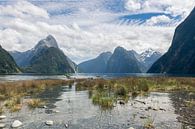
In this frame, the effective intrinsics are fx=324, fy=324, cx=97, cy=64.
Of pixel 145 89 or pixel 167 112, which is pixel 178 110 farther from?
pixel 145 89

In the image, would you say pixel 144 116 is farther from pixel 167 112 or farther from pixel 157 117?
pixel 167 112

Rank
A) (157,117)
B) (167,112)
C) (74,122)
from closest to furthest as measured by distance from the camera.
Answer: (74,122) < (157,117) < (167,112)

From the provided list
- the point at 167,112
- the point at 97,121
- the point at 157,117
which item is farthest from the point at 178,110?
the point at 97,121

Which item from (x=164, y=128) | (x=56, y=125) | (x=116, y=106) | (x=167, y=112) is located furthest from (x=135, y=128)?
(x=116, y=106)

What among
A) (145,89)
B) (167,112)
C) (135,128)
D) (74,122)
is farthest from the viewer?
(145,89)

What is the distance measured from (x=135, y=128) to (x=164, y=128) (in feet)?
7.69

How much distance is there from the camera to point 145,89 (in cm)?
6034

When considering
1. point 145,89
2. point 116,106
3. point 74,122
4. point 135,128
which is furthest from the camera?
Result: point 145,89

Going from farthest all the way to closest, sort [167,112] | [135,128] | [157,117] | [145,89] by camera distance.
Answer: [145,89] → [167,112] → [157,117] → [135,128]

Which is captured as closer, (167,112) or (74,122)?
(74,122)

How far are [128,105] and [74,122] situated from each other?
497 inches

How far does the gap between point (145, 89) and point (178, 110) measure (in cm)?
2469

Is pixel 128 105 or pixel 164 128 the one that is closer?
pixel 164 128

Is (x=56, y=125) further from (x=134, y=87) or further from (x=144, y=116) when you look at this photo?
(x=134, y=87)
